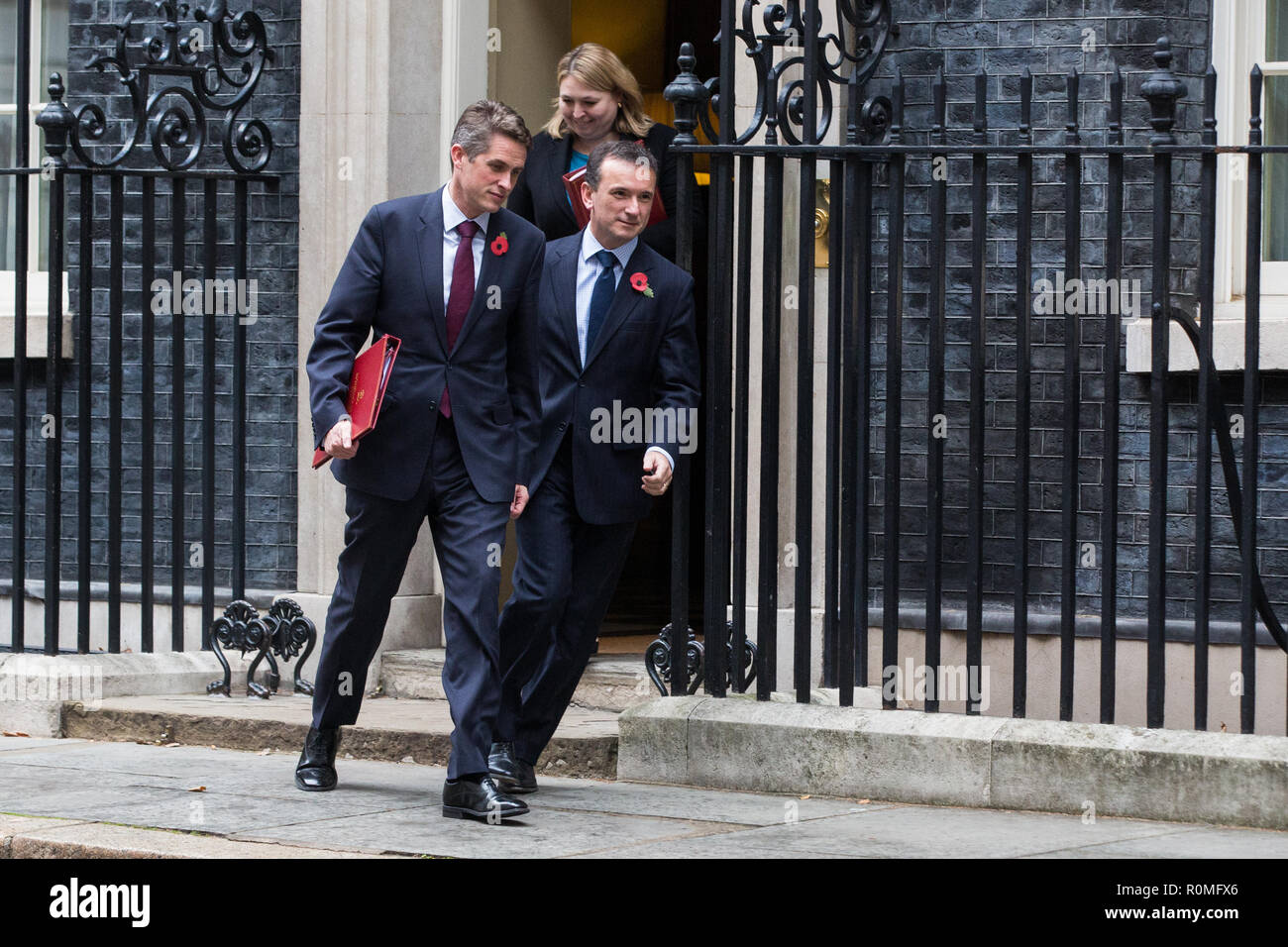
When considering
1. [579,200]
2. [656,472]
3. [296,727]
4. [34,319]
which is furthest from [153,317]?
[656,472]

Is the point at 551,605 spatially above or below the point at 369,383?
below

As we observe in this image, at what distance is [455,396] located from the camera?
6344mm

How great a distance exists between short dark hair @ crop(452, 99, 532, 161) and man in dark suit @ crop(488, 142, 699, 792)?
430 millimetres

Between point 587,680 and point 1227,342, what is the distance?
275 centimetres

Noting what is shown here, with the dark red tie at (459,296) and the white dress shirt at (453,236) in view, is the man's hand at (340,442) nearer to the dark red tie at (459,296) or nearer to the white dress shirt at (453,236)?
the dark red tie at (459,296)

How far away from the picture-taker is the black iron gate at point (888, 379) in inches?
255

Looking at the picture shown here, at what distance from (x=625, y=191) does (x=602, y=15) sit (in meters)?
4.23

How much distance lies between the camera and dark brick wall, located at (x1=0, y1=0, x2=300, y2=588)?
9.22m

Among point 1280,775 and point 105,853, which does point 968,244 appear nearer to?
point 1280,775

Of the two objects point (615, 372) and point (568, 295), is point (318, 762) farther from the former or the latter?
point (568, 295)

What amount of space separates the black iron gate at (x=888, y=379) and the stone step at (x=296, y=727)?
427mm

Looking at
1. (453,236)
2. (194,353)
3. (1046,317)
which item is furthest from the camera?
(194,353)

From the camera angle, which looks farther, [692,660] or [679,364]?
[692,660]
